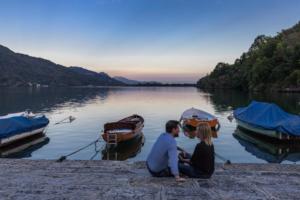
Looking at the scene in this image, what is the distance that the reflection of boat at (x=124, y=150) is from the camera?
2462 cm

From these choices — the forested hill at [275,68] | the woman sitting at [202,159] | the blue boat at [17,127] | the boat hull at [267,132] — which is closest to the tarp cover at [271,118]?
the boat hull at [267,132]

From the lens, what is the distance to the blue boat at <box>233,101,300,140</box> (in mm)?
28891

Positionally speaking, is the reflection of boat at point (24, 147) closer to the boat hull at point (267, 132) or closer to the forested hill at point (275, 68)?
the boat hull at point (267, 132)

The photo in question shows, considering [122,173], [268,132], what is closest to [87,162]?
[122,173]

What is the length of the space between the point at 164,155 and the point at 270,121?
23.1 metres

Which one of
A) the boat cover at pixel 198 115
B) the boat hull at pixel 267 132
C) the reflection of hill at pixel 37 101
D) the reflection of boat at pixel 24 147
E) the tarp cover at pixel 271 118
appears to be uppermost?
the tarp cover at pixel 271 118

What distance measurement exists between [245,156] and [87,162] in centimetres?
1486

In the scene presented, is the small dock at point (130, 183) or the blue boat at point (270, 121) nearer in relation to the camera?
the small dock at point (130, 183)

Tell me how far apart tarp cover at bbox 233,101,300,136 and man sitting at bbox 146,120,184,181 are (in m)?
20.6

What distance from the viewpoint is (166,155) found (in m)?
10.6

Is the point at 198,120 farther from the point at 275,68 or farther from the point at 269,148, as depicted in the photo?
the point at 275,68

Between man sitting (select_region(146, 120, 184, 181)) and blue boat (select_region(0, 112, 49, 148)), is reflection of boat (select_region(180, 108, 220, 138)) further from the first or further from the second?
man sitting (select_region(146, 120, 184, 181))

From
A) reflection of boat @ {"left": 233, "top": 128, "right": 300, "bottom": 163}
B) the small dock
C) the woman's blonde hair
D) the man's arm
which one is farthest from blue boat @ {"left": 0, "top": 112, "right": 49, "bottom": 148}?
the woman's blonde hair

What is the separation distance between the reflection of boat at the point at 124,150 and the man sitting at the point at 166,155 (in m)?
13.6
